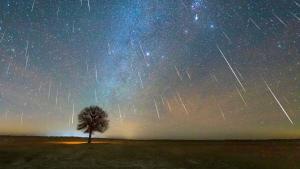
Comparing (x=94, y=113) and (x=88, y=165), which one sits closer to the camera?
(x=88, y=165)

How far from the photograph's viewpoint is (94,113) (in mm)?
73438

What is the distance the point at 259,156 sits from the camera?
4741 centimetres

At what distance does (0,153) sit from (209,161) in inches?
1183

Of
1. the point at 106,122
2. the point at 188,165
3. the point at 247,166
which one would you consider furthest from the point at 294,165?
the point at 106,122

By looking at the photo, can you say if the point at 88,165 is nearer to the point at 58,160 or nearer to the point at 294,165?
the point at 58,160

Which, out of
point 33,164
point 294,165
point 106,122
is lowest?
point 294,165

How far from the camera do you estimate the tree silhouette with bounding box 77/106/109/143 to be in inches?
2867

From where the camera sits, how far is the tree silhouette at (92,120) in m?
72.8

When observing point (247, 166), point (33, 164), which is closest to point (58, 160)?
point (33, 164)

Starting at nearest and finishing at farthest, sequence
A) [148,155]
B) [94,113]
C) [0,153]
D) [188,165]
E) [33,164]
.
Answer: [33,164] → [188,165] → [0,153] → [148,155] → [94,113]

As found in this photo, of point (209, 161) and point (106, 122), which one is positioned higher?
point (106, 122)

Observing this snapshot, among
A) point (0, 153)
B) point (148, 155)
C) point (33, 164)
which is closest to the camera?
point (33, 164)

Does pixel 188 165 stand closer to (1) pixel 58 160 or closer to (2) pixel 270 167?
(2) pixel 270 167

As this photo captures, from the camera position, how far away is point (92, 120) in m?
72.9
